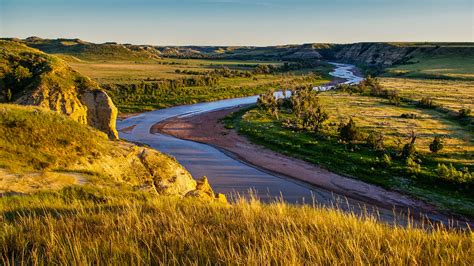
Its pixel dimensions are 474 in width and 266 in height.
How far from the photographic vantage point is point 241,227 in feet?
17.7

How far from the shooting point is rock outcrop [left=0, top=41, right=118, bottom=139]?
952 inches

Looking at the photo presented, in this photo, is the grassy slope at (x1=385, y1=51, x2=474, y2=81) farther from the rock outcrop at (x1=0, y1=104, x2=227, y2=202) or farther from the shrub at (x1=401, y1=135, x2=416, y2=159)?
the rock outcrop at (x1=0, y1=104, x2=227, y2=202)

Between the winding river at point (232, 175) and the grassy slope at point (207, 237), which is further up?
the grassy slope at point (207, 237)

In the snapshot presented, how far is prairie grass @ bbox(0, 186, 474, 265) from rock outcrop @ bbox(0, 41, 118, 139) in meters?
19.3

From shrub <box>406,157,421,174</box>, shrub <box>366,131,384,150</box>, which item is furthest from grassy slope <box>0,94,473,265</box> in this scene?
shrub <box>366,131,384,150</box>

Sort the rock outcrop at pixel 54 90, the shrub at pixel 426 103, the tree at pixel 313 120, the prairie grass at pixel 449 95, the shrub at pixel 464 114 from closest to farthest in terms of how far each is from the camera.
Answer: the rock outcrop at pixel 54 90 < the tree at pixel 313 120 < the shrub at pixel 464 114 < the shrub at pixel 426 103 < the prairie grass at pixel 449 95

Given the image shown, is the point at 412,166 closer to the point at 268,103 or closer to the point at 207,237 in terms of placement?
the point at 207,237

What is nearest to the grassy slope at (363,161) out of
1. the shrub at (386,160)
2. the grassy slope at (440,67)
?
the shrub at (386,160)

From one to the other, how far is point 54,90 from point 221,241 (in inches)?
924

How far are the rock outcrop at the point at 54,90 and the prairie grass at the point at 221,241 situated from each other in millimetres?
19335

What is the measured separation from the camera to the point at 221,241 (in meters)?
4.56

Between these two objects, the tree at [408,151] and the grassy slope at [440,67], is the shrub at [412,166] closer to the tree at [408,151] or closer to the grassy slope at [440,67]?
the tree at [408,151]

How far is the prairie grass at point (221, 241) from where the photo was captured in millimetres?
4078

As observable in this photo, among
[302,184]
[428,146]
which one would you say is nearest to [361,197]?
[302,184]
